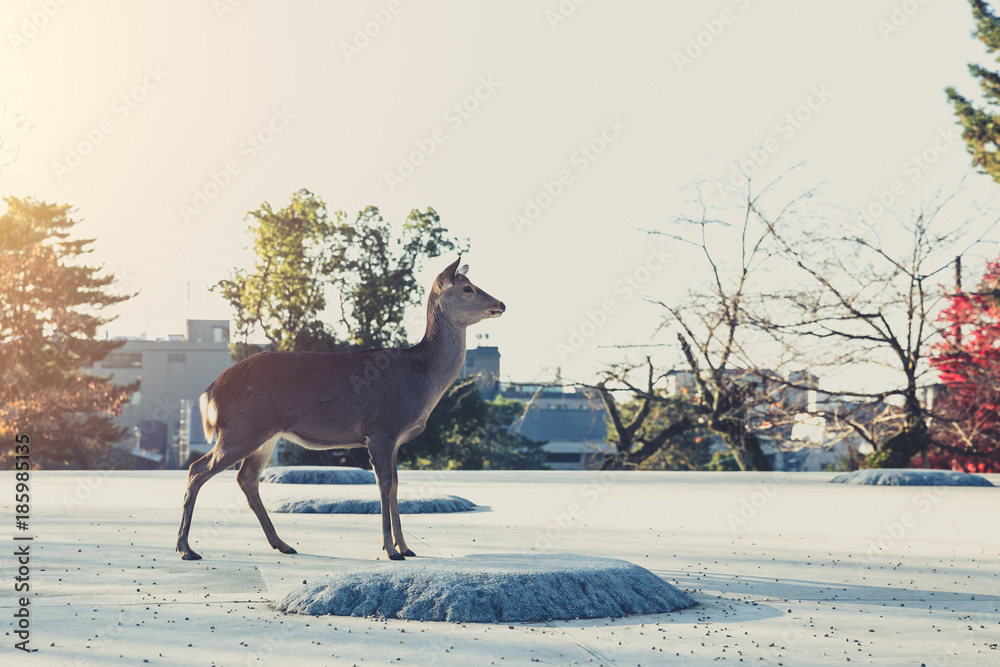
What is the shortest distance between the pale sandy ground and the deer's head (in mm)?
1939

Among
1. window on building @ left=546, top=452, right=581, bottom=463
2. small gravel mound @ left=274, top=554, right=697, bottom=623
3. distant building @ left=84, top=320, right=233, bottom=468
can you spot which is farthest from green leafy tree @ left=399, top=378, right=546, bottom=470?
distant building @ left=84, top=320, right=233, bottom=468

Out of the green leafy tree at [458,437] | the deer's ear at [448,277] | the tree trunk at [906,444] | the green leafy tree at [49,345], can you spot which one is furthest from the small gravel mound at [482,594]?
the green leafy tree at [49,345]

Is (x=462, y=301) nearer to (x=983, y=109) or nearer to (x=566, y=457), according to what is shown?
(x=983, y=109)

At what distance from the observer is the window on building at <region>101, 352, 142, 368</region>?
77.3m

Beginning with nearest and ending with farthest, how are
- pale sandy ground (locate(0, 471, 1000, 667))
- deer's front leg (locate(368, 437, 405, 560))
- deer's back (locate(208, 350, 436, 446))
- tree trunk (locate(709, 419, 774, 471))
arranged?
1. pale sandy ground (locate(0, 471, 1000, 667))
2. deer's front leg (locate(368, 437, 405, 560))
3. deer's back (locate(208, 350, 436, 446))
4. tree trunk (locate(709, 419, 774, 471))

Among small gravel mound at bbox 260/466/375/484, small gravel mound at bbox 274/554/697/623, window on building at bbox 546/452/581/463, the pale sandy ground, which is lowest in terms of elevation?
window on building at bbox 546/452/581/463

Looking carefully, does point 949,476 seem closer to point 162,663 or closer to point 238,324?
point 162,663

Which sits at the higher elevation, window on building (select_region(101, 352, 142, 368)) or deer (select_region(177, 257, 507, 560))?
window on building (select_region(101, 352, 142, 368))

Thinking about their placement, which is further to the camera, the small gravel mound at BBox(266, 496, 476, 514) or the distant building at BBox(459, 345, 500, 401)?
the distant building at BBox(459, 345, 500, 401)

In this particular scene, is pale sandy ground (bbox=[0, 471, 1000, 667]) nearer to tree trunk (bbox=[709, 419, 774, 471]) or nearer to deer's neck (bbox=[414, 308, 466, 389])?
deer's neck (bbox=[414, 308, 466, 389])

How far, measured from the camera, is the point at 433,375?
8641 mm

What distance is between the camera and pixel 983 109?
2502cm

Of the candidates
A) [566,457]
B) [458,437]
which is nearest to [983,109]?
[458,437]

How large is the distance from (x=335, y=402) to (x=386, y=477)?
0.74 metres
